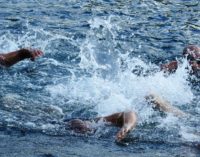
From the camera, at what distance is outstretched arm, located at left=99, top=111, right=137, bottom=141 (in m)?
6.86

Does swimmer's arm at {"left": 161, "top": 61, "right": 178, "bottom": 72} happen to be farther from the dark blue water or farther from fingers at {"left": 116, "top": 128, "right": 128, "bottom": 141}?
fingers at {"left": 116, "top": 128, "right": 128, "bottom": 141}

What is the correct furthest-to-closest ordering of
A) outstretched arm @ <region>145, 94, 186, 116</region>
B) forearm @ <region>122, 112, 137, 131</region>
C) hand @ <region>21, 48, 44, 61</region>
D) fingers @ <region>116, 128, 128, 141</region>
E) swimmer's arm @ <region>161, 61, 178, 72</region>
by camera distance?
swimmer's arm @ <region>161, 61, 178, 72</region>
hand @ <region>21, 48, 44, 61</region>
outstretched arm @ <region>145, 94, 186, 116</region>
forearm @ <region>122, 112, 137, 131</region>
fingers @ <region>116, 128, 128, 141</region>

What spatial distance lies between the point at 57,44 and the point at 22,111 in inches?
136

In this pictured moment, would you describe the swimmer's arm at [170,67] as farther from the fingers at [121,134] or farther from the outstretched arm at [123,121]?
the fingers at [121,134]

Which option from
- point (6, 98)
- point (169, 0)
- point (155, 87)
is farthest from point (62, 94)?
point (169, 0)

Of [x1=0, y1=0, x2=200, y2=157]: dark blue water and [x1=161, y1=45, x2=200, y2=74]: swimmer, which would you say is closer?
[x1=0, y1=0, x2=200, y2=157]: dark blue water

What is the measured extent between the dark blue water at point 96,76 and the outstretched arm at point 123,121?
0.12 m

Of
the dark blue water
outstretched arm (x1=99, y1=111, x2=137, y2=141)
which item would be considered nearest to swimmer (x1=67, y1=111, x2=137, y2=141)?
outstretched arm (x1=99, y1=111, x2=137, y2=141)

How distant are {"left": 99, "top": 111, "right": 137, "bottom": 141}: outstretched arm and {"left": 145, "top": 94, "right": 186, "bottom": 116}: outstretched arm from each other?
2.00 ft

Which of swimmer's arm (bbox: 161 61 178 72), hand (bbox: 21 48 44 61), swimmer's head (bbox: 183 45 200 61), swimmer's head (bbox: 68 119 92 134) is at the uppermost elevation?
hand (bbox: 21 48 44 61)

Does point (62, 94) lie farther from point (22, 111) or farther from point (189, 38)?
point (189, 38)

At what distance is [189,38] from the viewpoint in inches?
459

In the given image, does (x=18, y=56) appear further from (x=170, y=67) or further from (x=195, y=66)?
(x=195, y=66)

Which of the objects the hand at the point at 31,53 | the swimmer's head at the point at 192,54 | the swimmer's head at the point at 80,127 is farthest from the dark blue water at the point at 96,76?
the hand at the point at 31,53
